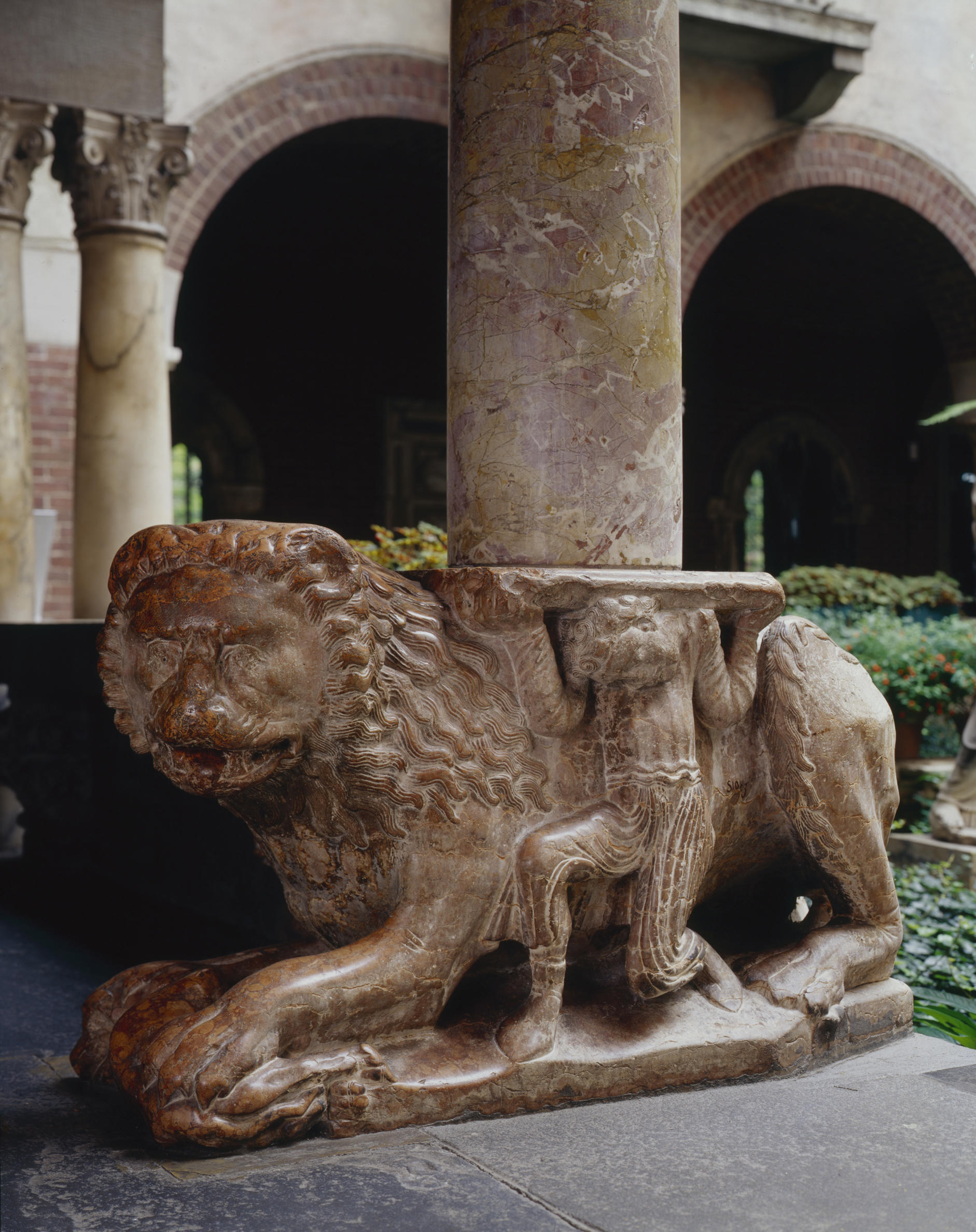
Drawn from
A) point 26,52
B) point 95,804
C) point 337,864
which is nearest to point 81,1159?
point 337,864

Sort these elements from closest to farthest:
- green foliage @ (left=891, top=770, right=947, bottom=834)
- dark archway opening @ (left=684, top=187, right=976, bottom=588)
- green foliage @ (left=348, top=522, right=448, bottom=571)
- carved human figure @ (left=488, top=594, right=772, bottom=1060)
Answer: carved human figure @ (left=488, top=594, right=772, bottom=1060)
green foliage @ (left=348, top=522, right=448, bottom=571)
green foliage @ (left=891, top=770, right=947, bottom=834)
dark archway opening @ (left=684, top=187, right=976, bottom=588)

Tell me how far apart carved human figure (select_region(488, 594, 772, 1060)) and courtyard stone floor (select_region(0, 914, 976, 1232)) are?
215 mm

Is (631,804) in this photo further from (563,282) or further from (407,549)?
(407,549)

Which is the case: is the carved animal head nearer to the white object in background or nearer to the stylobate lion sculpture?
the stylobate lion sculpture

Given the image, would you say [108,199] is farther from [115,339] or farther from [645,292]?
[645,292]

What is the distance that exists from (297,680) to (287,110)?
8.04 metres

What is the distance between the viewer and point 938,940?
4.40 metres

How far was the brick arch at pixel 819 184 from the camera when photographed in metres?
10.9

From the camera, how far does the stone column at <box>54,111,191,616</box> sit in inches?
232

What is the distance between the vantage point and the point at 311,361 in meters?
13.7

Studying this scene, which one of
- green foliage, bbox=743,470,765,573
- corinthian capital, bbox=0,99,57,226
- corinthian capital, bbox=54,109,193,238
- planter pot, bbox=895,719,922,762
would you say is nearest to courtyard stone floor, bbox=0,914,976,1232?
corinthian capital, bbox=0,99,57,226

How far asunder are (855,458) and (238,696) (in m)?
16.5

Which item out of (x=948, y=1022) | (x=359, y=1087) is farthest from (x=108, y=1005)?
(x=948, y=1022)

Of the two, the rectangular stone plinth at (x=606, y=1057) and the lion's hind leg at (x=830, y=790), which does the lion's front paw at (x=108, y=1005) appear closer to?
the rectangular stone plinth at (x=606, y=1057)
